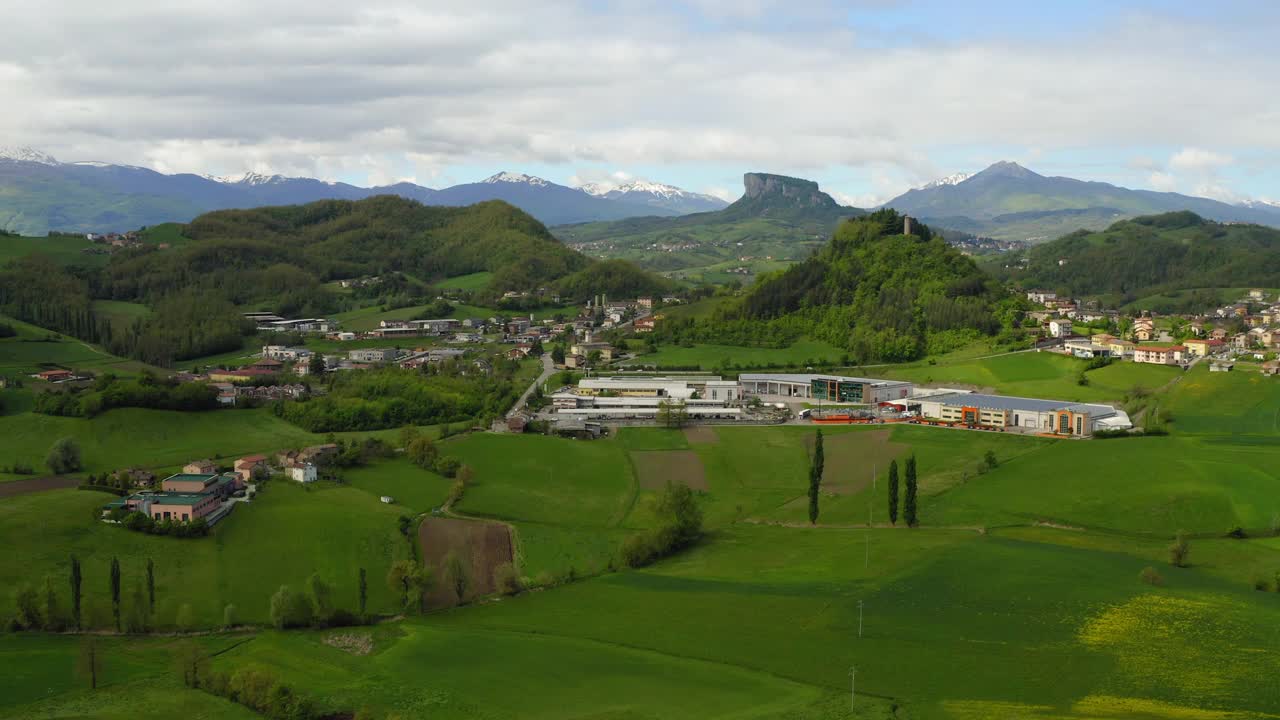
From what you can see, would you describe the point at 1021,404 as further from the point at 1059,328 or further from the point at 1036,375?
the point at 1059,328

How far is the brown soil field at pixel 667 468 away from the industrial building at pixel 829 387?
2112 cm

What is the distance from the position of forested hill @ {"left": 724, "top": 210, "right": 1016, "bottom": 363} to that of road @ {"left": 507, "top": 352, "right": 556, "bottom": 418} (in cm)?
2266

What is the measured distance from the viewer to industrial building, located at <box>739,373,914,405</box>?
79312mm

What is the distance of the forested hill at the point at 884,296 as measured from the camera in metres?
98.4

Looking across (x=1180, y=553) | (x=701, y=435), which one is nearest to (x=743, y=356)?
(x=701, y=435)

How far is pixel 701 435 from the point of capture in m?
67.4

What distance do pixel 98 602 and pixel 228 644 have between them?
6.08 m

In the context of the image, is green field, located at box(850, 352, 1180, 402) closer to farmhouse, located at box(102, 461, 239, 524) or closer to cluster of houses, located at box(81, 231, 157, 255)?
farmhouse, located at box(102, 461, 239, 524)

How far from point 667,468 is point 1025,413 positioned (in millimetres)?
25530

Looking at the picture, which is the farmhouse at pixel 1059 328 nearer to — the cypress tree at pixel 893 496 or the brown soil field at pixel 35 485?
the cypress tree at pixel 893 496

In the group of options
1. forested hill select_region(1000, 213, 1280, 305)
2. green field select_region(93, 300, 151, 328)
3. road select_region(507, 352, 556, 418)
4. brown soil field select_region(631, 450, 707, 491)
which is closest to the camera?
brown soil field select_region(631, 450, 707, 491)

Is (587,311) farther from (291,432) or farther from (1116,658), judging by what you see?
(1116,658)

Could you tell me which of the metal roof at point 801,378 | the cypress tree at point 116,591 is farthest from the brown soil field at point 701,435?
the cypress tree at point 116,591

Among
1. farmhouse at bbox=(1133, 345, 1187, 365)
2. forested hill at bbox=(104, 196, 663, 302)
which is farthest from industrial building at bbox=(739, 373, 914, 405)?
forested hill at bbox=(104, 196, 663, 302)
